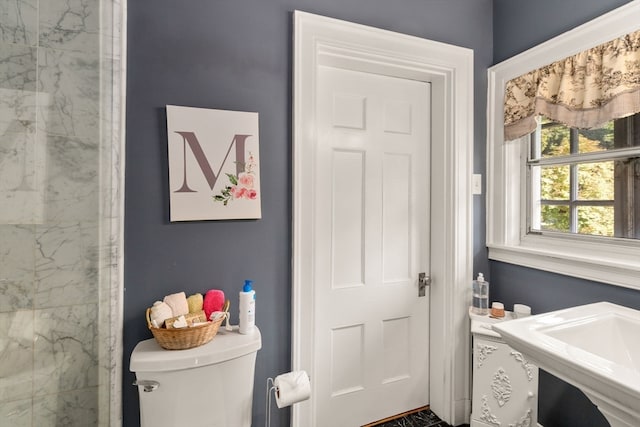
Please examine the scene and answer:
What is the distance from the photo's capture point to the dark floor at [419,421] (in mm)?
1764

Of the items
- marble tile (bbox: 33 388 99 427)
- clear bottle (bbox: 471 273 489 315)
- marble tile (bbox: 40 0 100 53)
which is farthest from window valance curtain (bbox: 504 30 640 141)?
marble tile (bbox: 33 388 99 427)

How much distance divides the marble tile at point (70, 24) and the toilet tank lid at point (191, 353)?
0.97 m

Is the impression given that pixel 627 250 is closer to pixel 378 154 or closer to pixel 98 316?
pixel 378 154

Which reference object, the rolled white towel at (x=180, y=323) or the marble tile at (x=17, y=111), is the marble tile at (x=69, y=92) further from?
the rolled white towel at (x=180, y=323)

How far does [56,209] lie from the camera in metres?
0.96

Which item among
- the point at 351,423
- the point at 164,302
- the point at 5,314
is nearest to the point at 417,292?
the point at 351,423

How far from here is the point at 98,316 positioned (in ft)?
3.46

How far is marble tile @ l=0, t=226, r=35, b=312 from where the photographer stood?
0.92 meters

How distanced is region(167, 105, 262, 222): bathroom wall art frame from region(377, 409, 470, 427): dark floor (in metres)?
1.36

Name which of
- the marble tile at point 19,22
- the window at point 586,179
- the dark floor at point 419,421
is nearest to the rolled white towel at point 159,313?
the marble tile at point 19,22

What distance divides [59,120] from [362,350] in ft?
5.22

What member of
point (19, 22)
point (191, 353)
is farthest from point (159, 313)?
point (19, 22)

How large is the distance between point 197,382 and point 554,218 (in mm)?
1787

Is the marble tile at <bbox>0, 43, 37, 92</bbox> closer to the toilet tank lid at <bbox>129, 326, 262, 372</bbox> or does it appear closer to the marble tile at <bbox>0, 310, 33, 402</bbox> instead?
the marble tile at <bbox>0, 310, 33, 402</bbox>
